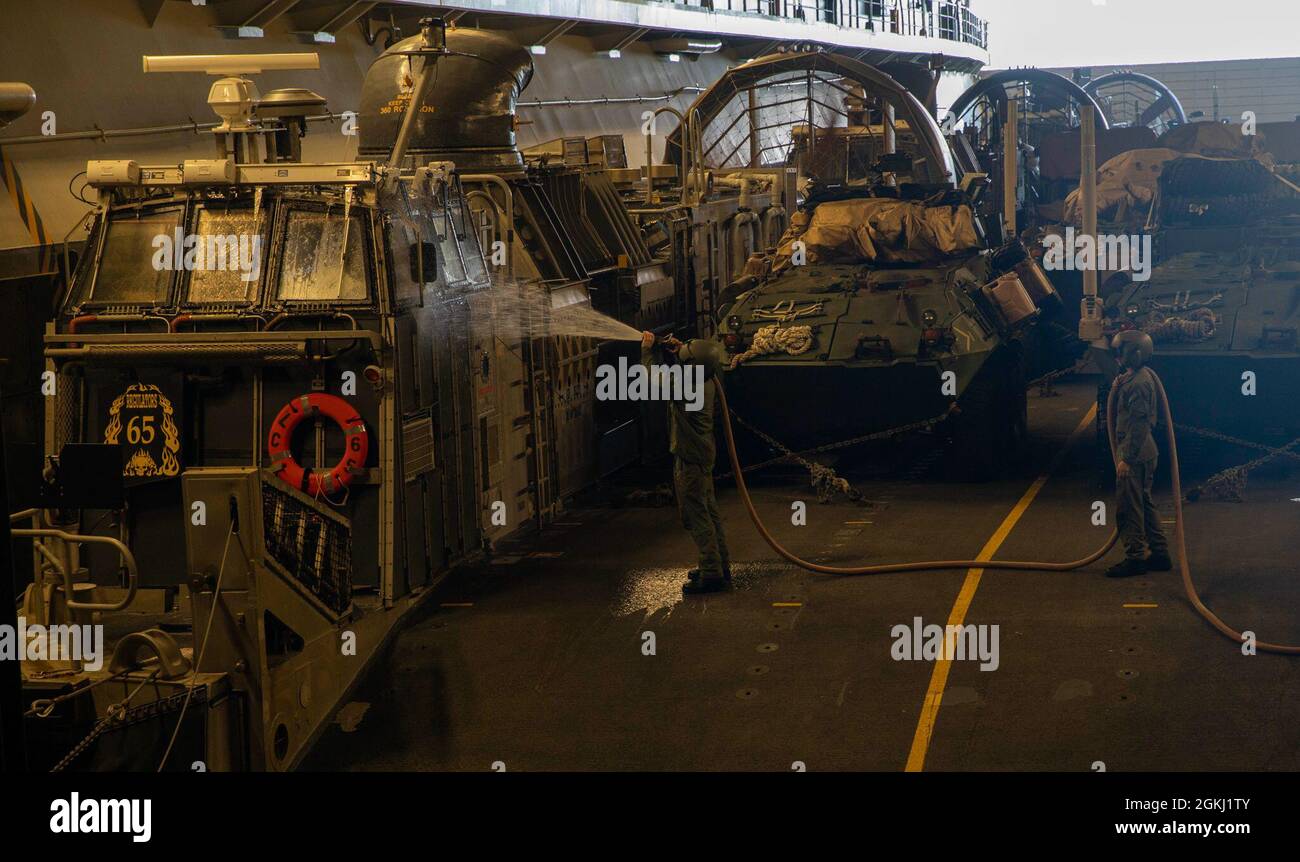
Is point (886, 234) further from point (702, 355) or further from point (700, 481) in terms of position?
point (700, 481)

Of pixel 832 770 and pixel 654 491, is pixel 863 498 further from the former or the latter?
pixel 832 770

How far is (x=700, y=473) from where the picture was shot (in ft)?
33.6

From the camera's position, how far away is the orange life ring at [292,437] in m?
8.89

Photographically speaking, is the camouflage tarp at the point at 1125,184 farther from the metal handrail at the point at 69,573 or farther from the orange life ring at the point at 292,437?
the metal handrail at the point at 69,573

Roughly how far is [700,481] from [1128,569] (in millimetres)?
2853

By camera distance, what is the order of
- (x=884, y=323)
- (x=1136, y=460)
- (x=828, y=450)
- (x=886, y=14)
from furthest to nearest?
(x=886, y=14) < (x=828, y=450) < (x=884, y=323) < (x=1136, y=460)

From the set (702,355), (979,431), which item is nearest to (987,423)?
(979,431)

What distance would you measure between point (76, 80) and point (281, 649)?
27.3 ft

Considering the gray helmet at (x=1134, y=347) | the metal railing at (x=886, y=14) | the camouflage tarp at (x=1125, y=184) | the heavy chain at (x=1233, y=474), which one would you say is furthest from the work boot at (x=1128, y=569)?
the metal railing at (x=886, y=14)

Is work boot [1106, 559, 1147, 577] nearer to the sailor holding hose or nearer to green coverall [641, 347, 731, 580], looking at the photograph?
the sailor holding hose

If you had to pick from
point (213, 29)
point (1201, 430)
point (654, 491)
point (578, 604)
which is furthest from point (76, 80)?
point (1201, 430)

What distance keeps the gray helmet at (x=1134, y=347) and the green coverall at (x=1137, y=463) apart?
0.08 m

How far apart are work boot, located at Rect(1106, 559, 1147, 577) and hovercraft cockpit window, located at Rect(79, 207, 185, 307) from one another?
20.3 ft

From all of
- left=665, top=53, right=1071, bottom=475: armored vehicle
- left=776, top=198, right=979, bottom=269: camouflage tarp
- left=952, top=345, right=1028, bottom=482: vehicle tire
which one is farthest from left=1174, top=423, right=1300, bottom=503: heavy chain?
left=776, top=198, right=979, bottom=269: camouflage tarp
